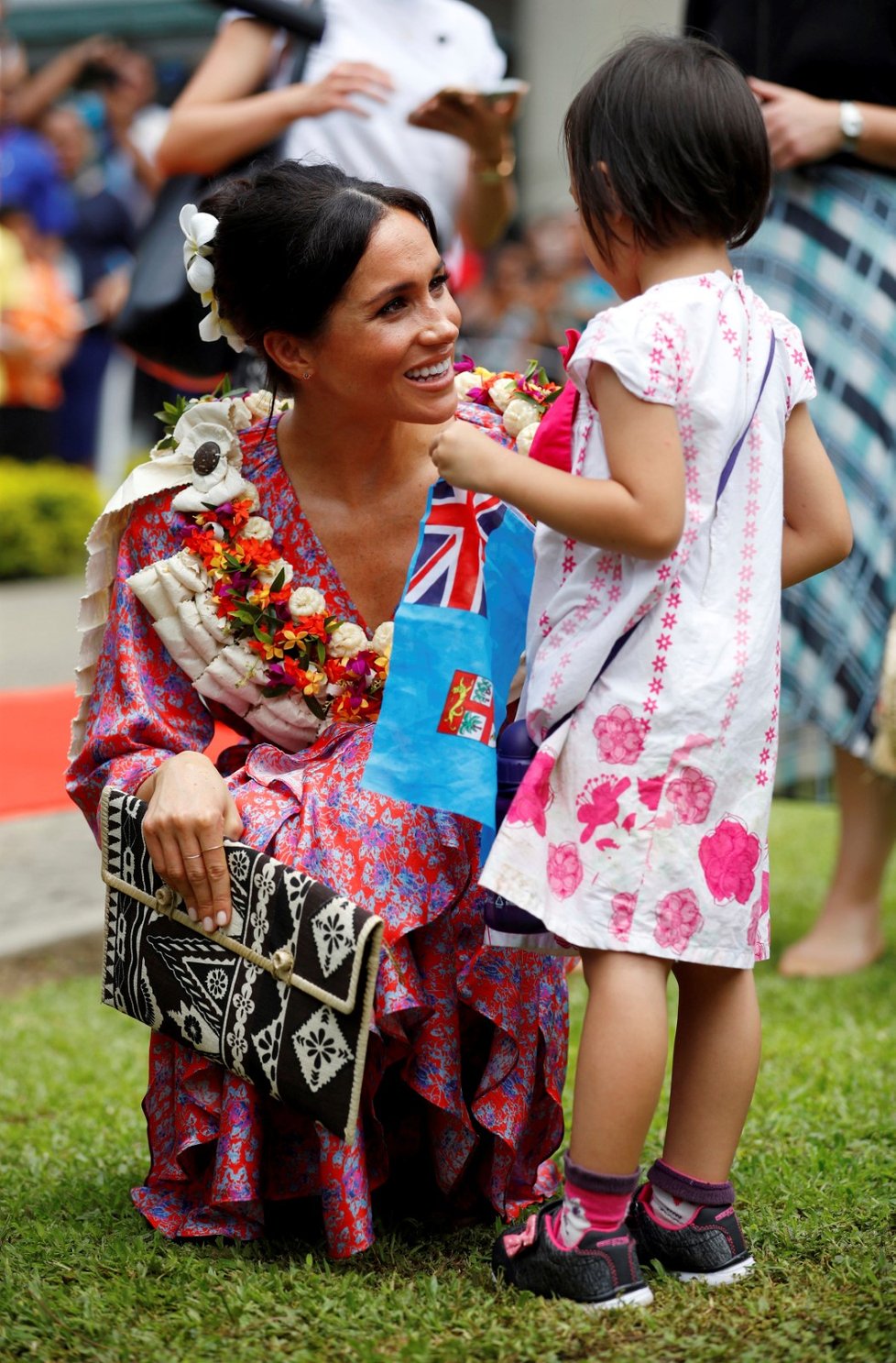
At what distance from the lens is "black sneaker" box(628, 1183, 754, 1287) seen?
7.63 feet

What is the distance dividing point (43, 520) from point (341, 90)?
8.41m

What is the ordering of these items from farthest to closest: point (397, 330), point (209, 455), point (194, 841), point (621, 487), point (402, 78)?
point (402, 78) → point (209, 455) → point (397, 330) → point (194, 841) → point (621, 487)

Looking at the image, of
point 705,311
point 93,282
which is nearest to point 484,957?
point 705,311

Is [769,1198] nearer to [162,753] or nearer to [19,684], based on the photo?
[162,753]

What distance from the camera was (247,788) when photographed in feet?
8.46

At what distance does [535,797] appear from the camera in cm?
221

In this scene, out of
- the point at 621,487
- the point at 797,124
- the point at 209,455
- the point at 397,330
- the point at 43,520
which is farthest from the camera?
the point at 43,520

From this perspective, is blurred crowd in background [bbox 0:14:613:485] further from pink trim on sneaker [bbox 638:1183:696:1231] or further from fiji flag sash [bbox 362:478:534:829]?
pink trim on sneaker [bbox 638:1183:696:1231]

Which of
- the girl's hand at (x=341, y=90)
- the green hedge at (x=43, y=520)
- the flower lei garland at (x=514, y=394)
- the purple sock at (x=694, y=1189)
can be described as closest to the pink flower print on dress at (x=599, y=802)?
the purple sock at (x=694, y=1189)

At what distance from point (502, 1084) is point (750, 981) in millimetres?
424

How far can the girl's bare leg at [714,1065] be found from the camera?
229 centimetres

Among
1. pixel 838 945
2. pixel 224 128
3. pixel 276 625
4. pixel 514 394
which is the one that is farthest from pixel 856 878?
pixel 224 128

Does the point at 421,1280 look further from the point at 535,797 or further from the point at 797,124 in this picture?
the point at 797,124

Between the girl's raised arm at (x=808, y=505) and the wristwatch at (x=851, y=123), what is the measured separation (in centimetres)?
183
